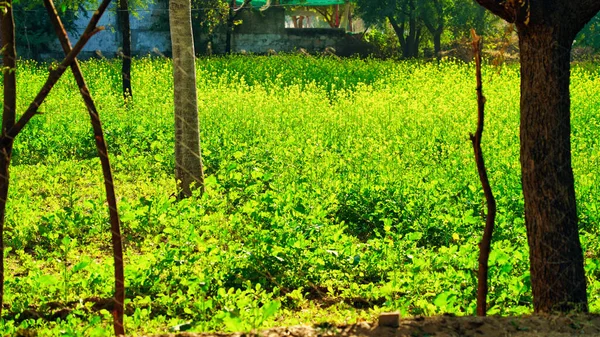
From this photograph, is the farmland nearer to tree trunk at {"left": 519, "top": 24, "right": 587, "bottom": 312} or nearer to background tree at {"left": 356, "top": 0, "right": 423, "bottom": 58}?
tree trunk at {"left": 519, "top": 24, "right": 587, "bottom": 312}

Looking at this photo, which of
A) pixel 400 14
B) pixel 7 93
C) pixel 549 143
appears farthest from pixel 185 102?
pixel 400 14

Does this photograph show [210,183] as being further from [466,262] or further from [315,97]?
[315,97]

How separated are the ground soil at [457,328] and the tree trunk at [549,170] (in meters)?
0.72

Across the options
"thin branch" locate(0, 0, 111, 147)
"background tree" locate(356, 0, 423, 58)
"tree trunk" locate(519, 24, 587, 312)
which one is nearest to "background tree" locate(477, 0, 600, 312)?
"tree trunk" locate(519, 24, 587, 312)

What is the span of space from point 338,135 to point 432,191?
13.4 feet

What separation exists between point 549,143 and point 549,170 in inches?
6.8

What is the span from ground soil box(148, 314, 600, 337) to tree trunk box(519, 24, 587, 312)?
719mm

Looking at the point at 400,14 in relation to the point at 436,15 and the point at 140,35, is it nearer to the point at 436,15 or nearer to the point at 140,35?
the point at 436,15

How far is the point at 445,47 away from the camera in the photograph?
30.2 metres

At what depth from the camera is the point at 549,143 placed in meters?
5.35

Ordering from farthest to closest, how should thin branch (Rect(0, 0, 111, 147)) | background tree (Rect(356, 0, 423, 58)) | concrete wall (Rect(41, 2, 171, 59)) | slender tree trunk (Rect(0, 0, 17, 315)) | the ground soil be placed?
1. background tree (Rect(356, 0, 423, 58))
2. concrete wall (Rect(41, 2, 171, 59))
3. slender tree trunk (Rect(0, 0, 17, 315))
4. the ground soil
5. thin branch (Rect(0, 0, 111, 147))

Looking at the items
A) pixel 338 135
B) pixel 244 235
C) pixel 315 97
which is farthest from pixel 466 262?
pixel 315 97

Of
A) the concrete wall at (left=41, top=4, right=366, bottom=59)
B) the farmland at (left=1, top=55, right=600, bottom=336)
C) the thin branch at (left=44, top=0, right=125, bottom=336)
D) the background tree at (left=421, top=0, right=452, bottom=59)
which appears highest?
the background tree at (left=421, top=0, right=452, bottom=59)

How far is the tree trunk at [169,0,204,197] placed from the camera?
30.9ft
